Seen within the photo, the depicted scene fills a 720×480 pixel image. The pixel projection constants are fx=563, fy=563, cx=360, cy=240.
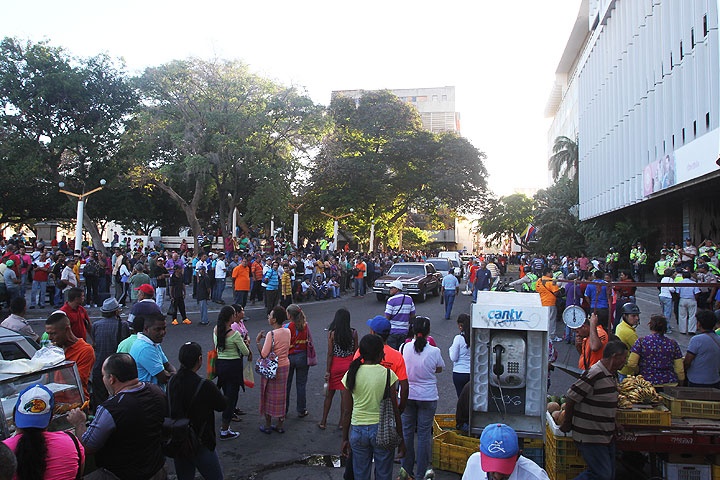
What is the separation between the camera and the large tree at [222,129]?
28438mm

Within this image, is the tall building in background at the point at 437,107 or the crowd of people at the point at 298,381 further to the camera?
the tall building in background at the point at 437,107

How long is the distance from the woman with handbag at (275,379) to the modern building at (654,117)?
15.0 meters

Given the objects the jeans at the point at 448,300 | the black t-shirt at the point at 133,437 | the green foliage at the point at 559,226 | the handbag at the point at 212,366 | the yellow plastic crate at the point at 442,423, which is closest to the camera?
the black t-shirt at the point at 133,437

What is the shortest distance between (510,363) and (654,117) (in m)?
22.0

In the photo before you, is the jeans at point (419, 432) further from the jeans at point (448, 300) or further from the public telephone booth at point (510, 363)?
the jeans at point (448, 300)

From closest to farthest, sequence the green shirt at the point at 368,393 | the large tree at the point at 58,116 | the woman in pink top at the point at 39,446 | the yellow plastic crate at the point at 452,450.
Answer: the woman in pink top at the point at 39,446
the green shirt at the point at 368,393
the yellow plastic crate at the point at 452,450
the large tree at the point at 58,116

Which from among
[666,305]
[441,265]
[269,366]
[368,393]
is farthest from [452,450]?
[441,265]

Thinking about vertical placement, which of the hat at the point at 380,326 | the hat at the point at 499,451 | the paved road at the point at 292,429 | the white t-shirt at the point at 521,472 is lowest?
the paved road at the point at 292,429

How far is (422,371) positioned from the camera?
5727 millimetres

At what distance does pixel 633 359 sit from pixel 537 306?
213cm

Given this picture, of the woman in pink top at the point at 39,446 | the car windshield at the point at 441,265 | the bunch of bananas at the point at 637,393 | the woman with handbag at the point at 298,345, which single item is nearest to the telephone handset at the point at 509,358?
the bunch of bananas at the point at 637,393

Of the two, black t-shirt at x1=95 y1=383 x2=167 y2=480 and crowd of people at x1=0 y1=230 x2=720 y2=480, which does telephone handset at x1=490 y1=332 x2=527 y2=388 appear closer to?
crowd of people at x1=0 y1=230 x2=720 y2=480

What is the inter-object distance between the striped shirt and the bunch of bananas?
2.82 ft

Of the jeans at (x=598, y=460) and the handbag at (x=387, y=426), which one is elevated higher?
the handbag at (x=387, y=426)
